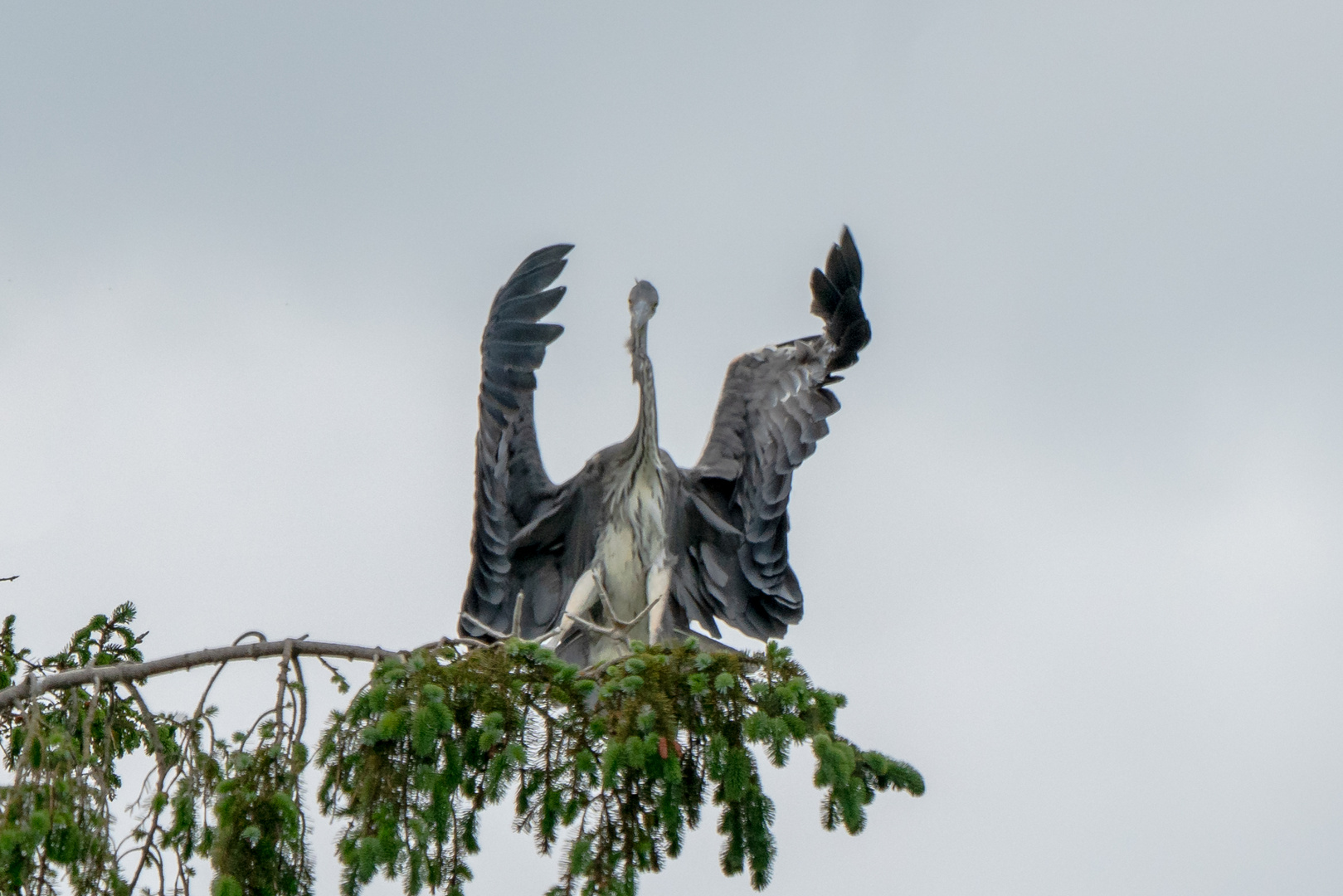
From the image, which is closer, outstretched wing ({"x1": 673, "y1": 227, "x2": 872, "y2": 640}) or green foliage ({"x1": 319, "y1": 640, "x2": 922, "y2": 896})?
green foliage ({"x1": 319, "y1": 640, "x2": 922, "y2": 896})

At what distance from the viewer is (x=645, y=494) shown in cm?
950

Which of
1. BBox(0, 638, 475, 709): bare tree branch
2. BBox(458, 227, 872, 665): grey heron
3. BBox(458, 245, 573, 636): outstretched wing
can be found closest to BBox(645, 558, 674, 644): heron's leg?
BBox(458, 227, 872, 665): grey heron

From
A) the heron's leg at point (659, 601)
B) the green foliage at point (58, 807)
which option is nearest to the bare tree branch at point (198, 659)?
the green foliage at point (58, 807)

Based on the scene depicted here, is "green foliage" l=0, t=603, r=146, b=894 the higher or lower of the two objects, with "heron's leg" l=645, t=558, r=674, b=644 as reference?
lower

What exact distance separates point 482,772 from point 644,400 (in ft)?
11.7

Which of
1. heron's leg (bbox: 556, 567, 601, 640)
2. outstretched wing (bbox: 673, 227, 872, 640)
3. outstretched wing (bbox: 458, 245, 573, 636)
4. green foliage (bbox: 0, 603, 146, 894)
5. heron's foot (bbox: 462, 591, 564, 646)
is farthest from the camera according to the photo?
outstretched wing (bbox: 673, 227, 872, 640)

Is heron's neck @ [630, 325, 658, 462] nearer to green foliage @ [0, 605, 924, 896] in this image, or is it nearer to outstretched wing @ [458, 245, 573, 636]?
outstretched wing @ [458, 245, 573, 636]

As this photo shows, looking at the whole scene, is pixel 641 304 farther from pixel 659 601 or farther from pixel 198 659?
pixel 198 659

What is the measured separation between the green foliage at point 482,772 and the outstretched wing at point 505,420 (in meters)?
3.15

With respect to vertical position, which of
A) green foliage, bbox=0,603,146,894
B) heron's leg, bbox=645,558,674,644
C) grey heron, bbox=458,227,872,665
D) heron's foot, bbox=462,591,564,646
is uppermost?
grey heron, bbox=458,227,872,665

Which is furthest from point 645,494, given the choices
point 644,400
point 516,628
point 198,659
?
point 198,659

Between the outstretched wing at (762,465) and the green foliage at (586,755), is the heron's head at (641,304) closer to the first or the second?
the outstretched wing at (762,465)

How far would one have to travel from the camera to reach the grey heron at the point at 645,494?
9.39m

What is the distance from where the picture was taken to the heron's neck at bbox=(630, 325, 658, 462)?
369 inches
